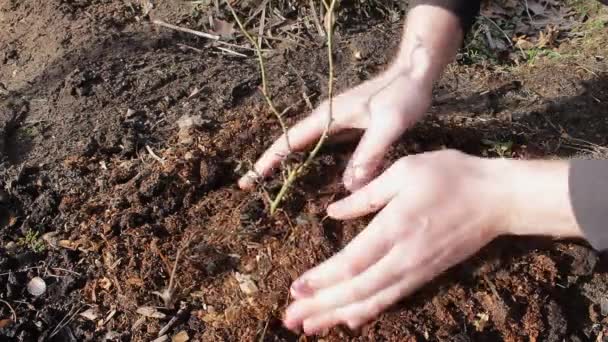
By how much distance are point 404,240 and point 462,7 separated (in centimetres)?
78

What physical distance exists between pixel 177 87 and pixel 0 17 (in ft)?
3.26

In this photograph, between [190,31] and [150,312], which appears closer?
[150,312]

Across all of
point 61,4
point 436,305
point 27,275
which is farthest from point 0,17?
point 436,305

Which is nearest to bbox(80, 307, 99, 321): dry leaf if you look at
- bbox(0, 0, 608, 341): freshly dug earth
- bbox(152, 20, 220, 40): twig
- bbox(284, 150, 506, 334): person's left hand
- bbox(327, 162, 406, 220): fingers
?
bbox(0, 0, 608, 341): freshly dug earth

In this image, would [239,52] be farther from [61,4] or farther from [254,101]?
[61,4]

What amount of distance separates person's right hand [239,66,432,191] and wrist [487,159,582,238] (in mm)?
306

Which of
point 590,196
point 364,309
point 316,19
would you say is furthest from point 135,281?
point 316,19

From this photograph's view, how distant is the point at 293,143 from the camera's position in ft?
6.13

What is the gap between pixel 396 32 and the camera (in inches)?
117

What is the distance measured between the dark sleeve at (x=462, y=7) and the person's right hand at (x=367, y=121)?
0.71ft

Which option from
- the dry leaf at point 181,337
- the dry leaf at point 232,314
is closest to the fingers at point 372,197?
the dry leaf at point 232,314

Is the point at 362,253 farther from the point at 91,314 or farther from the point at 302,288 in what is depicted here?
the point at 91,314

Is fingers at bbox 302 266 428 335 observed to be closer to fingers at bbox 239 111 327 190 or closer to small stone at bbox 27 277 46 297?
fingers at bbox 239 111 327 190

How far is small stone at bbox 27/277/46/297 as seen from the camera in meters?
1.76
